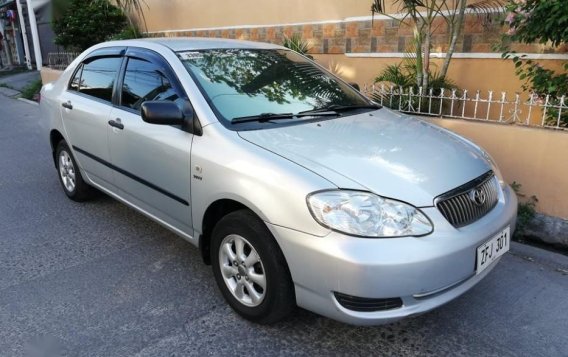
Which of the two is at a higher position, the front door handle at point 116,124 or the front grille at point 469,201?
the front door handle at point 116,124

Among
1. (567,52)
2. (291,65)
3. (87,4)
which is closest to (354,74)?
(567,52)

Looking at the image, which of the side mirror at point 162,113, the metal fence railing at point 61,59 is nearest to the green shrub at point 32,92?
the metal fence railing at point 61,59

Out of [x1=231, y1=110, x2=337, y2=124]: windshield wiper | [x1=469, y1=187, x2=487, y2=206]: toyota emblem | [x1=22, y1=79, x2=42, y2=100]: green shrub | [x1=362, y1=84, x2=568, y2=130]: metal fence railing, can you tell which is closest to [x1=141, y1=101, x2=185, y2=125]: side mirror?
[x1=231, y1=110, x2=337, y2=124]: windshield wiper

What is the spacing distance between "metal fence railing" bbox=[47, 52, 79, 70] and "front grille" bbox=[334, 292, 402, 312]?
38.7 ft

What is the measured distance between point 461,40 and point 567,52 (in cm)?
127

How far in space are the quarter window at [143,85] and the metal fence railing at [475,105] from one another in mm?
2526

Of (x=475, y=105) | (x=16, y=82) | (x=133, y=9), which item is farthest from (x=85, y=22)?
(x=475, y=105)

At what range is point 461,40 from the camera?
590 cm

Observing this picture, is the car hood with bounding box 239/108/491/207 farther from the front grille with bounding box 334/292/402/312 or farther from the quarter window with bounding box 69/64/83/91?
the quarter window with bounding box 69/64/83/91

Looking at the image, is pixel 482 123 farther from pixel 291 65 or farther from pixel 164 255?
pixel 164 255

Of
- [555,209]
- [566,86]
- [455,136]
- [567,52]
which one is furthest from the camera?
[567,52]

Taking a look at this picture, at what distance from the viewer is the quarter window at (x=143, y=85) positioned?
11.1 ft

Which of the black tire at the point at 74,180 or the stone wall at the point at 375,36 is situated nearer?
the black tire at the point at 74,180

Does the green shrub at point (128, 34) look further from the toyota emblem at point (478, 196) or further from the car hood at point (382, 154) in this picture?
the toyota emblem at point (478, 196)
